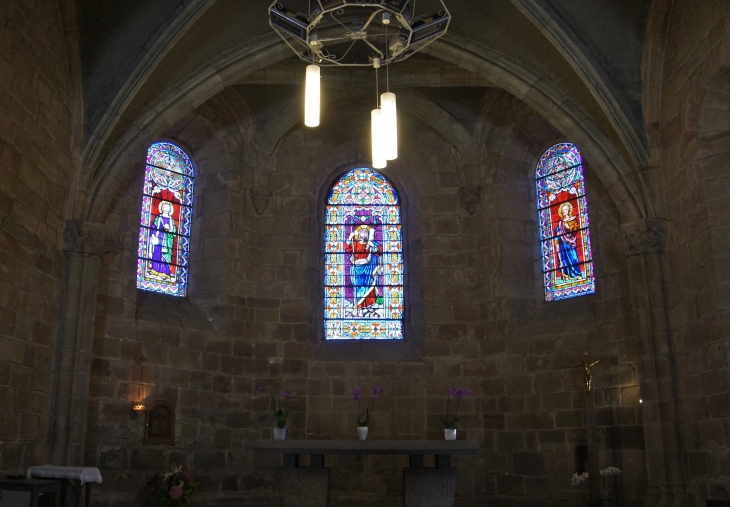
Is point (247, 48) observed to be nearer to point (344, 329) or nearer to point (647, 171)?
point (344, 329)

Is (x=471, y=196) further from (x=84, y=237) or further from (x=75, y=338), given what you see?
(x=75, y=338)

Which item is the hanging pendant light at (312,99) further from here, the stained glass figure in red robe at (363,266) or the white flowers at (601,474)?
the stained glass figure in red robe at (363,266)

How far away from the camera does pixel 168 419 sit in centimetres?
1101

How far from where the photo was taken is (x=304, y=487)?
8.41m

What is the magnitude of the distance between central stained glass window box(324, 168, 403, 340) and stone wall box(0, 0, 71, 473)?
450 centimetres

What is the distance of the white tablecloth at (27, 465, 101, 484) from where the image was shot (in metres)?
8.08

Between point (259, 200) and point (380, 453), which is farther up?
point (259, 200)

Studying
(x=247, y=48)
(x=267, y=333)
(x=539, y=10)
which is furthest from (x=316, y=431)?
(x=539, y=10)

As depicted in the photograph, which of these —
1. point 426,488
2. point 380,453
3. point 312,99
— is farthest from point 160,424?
point 312,99

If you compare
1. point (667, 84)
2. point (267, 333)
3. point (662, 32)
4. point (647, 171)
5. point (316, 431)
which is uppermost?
point (662, 32)

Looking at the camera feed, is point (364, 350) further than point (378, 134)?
Yes

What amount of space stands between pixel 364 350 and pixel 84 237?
4.49m

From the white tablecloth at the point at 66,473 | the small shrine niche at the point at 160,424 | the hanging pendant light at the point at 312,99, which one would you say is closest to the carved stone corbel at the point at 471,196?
the small shrine niche at the point at 160,424

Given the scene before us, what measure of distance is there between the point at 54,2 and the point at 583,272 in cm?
780
